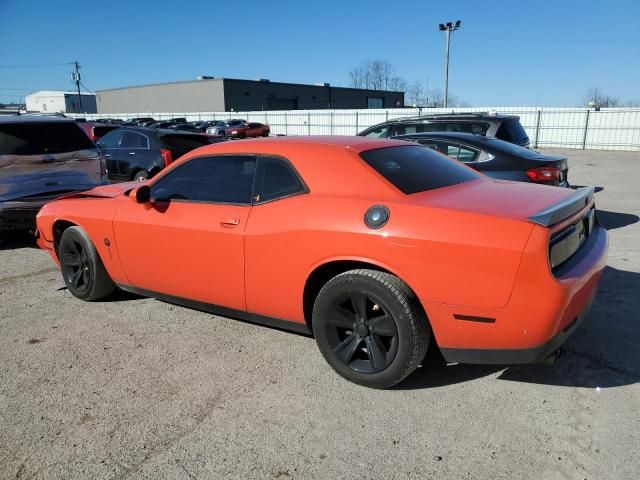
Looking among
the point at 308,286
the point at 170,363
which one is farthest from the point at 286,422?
the point at 170,363

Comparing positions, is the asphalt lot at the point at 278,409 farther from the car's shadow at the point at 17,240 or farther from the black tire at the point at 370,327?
the car's shadow at the point at 17,240

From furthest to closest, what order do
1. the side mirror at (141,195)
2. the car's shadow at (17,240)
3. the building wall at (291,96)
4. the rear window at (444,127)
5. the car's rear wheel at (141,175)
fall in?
the building wall at (291,96)
the car's rear wheel at (141,175)
the rear window at (444,127)
the car's shadow at (17,240)
the side mirror at (141,195)

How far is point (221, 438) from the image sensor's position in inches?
106

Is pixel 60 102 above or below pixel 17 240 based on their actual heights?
above

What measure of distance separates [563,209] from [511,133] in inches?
244

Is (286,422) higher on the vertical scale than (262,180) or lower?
lower

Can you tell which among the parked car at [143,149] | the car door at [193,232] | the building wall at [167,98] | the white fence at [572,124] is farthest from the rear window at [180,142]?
the building wall at [167,98]

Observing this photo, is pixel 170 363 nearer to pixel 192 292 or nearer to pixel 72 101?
pixel 192 292

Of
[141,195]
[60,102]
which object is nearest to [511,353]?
[141,195]

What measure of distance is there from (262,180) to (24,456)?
6.89 feet

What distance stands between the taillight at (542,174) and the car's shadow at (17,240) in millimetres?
6703

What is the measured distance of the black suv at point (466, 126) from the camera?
850cm

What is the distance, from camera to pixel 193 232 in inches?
147

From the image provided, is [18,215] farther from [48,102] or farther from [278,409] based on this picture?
[48,102]
